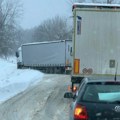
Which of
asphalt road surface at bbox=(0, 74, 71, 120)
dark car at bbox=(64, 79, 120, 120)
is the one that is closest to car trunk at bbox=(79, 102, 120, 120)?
dark car at bbox=(64, 79, 120, 120)

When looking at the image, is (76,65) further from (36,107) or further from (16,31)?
(16,31)

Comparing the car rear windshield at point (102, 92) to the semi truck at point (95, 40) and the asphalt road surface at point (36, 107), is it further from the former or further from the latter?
the semi truck at point (95, 40)

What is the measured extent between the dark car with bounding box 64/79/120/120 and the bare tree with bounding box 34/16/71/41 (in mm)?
124202

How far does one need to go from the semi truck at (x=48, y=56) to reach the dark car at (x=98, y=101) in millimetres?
43407

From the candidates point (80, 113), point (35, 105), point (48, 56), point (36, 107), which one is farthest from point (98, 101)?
point (48, 56)

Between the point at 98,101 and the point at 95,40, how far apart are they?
404 inches

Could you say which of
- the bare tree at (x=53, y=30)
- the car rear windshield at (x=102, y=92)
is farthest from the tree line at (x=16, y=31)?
the car rear windshield at (x=102, y=92)

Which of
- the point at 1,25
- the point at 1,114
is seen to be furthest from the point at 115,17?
the point at 1,25

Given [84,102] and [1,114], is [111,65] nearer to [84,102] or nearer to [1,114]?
[1,114]

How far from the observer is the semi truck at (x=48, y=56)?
55.0 metres

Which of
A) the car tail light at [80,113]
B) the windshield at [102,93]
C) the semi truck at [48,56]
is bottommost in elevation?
the semi truck at [48,56]

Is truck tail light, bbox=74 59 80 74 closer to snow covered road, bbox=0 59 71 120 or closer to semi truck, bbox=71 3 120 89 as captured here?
semi truck, bbox=71 3 120 89

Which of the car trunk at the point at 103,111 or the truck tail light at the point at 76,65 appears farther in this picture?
the truck tail light at the point at 76,65

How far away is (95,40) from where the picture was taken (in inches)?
740
